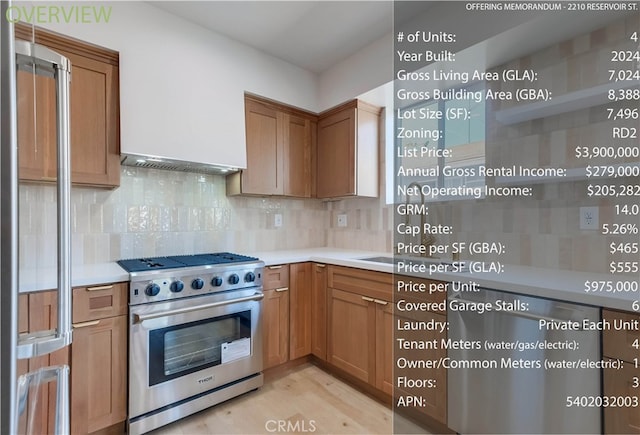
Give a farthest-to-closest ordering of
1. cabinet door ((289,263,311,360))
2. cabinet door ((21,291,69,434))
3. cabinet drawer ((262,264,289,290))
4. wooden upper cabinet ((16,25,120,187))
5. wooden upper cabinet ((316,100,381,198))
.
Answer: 1. wooden upper cabinet ((316,100,381,198))
2. cabinet door ((289,263,311,360))
3. cabinet drawer ((262,264,289,290))
4. wooden upper cabinet ((16,25,120,187))
5. cabinet door ((21,291,69,434))

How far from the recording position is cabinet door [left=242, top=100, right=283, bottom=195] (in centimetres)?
240

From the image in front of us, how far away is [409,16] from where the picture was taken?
1.96 metres

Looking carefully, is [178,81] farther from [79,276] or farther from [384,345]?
[384,345]

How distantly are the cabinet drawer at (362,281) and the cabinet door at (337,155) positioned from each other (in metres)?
0.72

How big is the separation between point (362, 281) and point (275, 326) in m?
0.74

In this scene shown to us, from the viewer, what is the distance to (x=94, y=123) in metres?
1.76

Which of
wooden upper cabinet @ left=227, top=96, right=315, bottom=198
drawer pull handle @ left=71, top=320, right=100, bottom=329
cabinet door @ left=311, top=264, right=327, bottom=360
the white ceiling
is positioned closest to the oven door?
drawer pull handle @ left=71, top=320, right=100, bottom=329

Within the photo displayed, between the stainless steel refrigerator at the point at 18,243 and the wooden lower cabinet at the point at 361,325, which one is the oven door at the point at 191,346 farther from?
the stainless steel refrigerator at the point at 18,243

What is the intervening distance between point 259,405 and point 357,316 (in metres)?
0.84

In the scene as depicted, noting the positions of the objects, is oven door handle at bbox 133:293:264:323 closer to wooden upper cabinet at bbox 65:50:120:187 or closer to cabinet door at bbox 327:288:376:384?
cabinet door at bbox 327:288:376:384

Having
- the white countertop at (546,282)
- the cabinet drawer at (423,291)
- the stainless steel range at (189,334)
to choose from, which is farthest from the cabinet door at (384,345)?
the stainless steel range at (189,334)

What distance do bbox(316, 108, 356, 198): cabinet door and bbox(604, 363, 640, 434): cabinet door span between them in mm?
1799

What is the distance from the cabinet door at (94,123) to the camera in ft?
5.59

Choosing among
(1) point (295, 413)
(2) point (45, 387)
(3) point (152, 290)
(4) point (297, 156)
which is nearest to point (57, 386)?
(2) point (45, 387)
